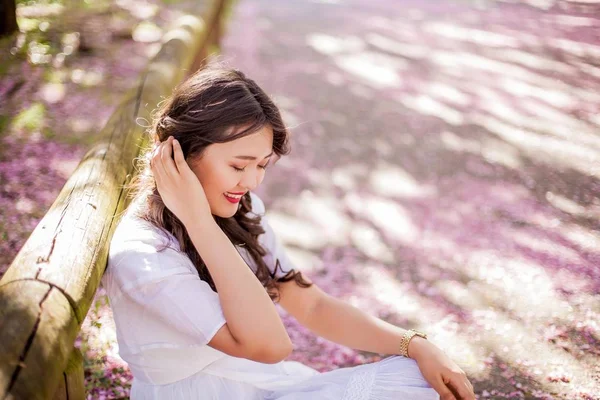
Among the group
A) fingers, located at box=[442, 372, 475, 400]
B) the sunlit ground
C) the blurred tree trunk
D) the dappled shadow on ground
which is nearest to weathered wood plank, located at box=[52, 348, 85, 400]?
the sunlit ground

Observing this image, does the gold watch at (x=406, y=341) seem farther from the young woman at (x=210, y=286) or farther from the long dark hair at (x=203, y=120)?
the long dark hair at (x=203, y=120)

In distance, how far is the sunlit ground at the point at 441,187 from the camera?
352cm

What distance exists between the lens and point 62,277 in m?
1.85

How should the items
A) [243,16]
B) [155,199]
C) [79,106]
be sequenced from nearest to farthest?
[155,199] < [79,106] < [243,16]

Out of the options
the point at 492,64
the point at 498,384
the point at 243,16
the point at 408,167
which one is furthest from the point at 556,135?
the point at 243,16

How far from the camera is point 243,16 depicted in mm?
11031

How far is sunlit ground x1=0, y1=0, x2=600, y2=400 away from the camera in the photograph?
138 inches

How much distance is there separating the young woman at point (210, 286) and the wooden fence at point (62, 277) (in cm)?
12

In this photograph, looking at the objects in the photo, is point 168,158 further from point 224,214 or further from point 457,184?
point 457,184

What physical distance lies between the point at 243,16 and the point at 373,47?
280 centimetres

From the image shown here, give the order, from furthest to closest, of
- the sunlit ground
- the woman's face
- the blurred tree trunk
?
1. the blurred tree trunk
2. the sunlit ground
3. the woman's face

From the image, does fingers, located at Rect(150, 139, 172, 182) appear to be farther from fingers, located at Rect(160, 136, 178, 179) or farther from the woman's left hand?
the woman's left hand

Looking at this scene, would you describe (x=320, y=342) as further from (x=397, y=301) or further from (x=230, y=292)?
(x=230, y=292)

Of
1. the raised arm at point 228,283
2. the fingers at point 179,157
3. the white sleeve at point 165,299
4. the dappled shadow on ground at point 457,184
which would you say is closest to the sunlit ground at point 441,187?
the dappled shadow on ground at point 457,184
